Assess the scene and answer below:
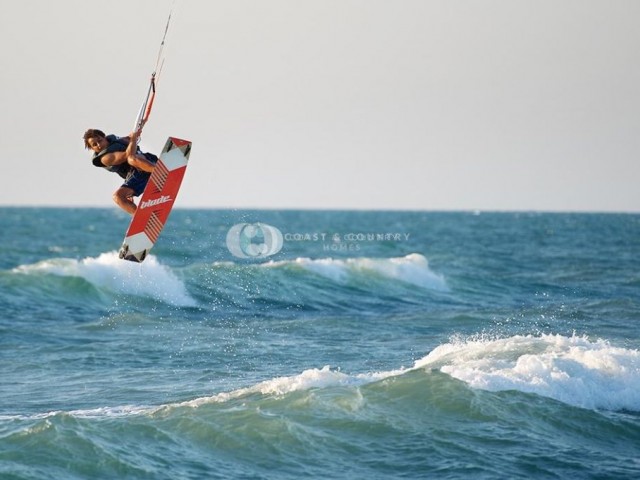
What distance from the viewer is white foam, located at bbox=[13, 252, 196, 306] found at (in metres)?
28.0

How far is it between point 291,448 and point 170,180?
4278 mm

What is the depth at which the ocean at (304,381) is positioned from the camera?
10938mm

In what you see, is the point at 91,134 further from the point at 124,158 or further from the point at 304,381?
the point at 304,381

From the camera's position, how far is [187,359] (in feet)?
56.7

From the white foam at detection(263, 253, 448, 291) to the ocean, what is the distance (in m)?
2.90

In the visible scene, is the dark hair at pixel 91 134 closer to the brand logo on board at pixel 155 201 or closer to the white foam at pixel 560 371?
the brand logo on board at pixel 155 201

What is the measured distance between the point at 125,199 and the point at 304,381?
3.48 m

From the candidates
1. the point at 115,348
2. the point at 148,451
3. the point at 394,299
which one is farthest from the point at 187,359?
the point at 394,299

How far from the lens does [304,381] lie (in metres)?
13.5

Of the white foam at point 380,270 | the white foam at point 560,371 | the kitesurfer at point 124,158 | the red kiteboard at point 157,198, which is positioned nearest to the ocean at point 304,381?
the white foam at point 560,371

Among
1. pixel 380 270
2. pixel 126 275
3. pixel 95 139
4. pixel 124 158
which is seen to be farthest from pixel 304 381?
pixel 380 270

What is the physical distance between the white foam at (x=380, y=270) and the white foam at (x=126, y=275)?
4.93 m

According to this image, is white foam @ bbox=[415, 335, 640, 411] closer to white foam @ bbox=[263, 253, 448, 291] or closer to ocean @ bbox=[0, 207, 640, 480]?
ocean @ bbox=[0, 207, 640, 480]

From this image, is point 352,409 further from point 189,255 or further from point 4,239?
point 4,239
